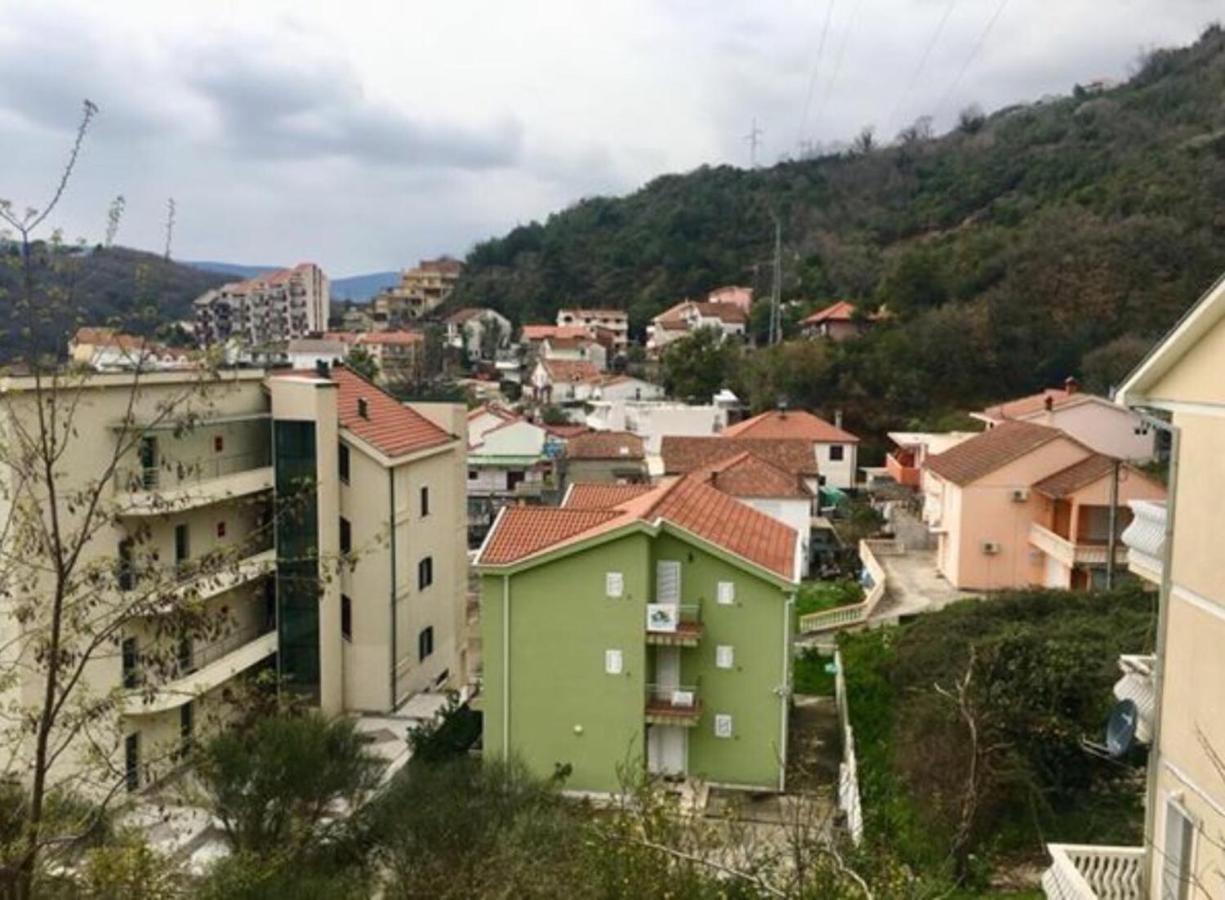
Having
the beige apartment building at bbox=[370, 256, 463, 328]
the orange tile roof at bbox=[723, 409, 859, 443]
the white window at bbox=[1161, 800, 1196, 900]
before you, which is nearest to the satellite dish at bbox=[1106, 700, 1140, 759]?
the white window at bbox=[1161, 800, 1196, 900]

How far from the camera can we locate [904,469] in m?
43.3

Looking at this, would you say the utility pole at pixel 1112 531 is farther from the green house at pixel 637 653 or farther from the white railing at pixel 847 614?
the green house at pixel 637 653

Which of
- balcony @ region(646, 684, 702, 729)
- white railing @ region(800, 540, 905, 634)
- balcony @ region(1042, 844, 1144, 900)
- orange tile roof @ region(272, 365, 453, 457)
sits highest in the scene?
orange tile roof @ region(272, 365, 453, 457)

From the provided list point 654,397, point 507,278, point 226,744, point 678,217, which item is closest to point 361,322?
point 507,278

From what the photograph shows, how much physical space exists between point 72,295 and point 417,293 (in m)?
122

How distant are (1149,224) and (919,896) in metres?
57.5

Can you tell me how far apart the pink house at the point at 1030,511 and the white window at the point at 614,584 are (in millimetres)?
14893

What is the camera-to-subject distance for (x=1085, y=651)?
51.1ft

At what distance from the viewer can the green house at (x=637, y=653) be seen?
1880 centimetres

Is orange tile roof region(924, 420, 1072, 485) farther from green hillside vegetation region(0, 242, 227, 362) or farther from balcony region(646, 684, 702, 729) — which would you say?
green hillside vegetation region(0, 242, 227, 362)

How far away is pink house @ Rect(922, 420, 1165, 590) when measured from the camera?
88.8 feet

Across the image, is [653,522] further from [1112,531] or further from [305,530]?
[1112,531]

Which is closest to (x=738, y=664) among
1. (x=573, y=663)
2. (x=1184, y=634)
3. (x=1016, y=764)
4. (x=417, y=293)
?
(x=573, y=663)

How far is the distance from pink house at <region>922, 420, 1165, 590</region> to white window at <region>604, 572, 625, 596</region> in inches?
586
